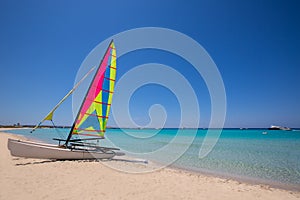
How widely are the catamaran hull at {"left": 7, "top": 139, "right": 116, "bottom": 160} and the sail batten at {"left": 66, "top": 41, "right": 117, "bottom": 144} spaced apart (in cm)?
94

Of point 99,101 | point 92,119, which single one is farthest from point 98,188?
point 99,101

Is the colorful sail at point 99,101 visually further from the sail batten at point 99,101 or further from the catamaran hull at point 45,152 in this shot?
the catamaran hull at point 45,152

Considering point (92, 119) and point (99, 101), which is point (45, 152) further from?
point (99, 101)

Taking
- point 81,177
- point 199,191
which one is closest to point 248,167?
point 199,191

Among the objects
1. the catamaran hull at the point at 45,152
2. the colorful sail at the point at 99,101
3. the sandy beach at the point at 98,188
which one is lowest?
the sandy beach at the point at 98,188

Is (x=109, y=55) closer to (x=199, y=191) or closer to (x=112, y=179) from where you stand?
(x=112, y=179)

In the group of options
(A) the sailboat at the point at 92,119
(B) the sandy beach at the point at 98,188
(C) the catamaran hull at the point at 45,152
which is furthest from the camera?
(A) the sailboat at the point at 92,119

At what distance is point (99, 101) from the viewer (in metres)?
11.2

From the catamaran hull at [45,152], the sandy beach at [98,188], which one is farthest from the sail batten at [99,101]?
the sandy beach at [98,188]

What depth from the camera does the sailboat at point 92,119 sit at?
9.33 metres

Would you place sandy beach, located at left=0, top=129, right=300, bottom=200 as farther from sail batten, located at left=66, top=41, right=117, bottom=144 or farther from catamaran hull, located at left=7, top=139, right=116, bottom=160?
sail batten, located at left=66, top=41, right=117, bottom=144

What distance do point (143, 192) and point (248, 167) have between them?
346 inches

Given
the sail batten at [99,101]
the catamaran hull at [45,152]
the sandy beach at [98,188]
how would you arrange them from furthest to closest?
the sail batten at [99,101] → the catamaran hull at [45,152] → the sandy beach at [98,188]

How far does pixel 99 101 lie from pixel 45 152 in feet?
12.9
